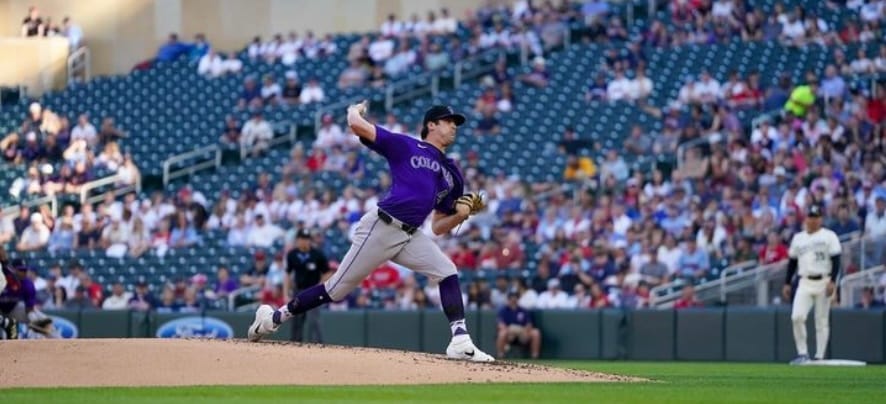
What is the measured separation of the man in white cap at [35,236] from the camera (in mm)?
31328

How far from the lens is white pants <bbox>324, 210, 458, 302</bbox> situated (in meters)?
13.8

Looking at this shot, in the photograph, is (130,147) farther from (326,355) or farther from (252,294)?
(326,355)

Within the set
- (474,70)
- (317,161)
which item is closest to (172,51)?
(474,70)

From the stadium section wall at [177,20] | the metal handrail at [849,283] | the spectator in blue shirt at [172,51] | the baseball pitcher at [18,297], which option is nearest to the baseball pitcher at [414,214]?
the baseball pitcher at [18,297]

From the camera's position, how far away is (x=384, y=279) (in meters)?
27.2

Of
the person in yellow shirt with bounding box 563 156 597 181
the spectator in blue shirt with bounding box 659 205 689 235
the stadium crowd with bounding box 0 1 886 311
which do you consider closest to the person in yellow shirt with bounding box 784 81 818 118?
the stadium crowd with bounding box 0 1 886 311

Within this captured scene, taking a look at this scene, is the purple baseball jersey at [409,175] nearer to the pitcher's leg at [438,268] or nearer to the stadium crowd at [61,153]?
the pitcher's leg at [438,268]

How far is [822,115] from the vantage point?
27516 millimetres

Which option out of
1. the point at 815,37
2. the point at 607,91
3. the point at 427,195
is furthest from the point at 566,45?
the point at 427,195

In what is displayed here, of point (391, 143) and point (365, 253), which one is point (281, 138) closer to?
point (365, 253)

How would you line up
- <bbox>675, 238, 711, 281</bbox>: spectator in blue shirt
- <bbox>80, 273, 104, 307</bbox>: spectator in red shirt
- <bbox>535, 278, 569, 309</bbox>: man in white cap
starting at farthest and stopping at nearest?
<bbox>80, 273, 104, 307</bbox>: spectator in red shirt
<bbox>535, 278, 569, 309</bbox>: man in white cap
<bbox>675, 238, 711, 281</bbox>: spectator in blue shirt

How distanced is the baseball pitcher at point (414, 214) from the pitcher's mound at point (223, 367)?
447 millimetres

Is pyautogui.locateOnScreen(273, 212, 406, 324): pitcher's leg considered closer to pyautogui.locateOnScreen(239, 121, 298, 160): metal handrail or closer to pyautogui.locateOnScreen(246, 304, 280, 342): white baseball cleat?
pyautogui.locateOnScreen(246, 304, 280, 342): white baseball cleat

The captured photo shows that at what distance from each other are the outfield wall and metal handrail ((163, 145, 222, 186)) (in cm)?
684
